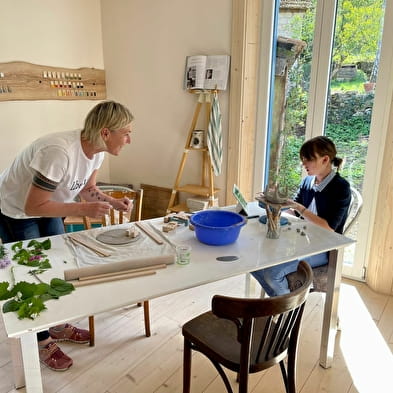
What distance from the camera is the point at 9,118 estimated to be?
2.83 meters

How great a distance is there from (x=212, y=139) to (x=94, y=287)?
1929 millimetres

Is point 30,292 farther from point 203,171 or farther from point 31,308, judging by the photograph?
point 203,171

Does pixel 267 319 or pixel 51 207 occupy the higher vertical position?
pixel 51 207

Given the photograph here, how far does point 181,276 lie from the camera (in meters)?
1.34

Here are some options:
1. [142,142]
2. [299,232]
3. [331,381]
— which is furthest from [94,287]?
[142,142]

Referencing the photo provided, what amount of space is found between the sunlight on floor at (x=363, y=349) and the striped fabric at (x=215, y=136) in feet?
4.46

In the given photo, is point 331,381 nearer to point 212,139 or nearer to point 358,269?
point 358,269

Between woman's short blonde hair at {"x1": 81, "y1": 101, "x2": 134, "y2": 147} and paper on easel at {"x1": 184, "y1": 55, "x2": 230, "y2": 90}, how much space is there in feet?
4.63

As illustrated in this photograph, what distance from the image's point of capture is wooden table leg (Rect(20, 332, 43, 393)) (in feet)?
3.53

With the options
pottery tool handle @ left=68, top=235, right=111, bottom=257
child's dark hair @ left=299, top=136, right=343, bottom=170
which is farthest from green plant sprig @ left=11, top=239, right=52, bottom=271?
child's dark hair @ left=299, top=136, right=343, bottom=170

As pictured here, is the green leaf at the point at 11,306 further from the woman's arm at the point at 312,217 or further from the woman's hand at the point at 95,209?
the woman's arm at the point at 312,217

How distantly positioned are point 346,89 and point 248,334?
6.77ft

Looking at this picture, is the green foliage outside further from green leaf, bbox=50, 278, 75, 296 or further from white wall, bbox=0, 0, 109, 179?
green leaf, bbox=50, 278, 75, 296

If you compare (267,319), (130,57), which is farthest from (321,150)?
(130,57)
